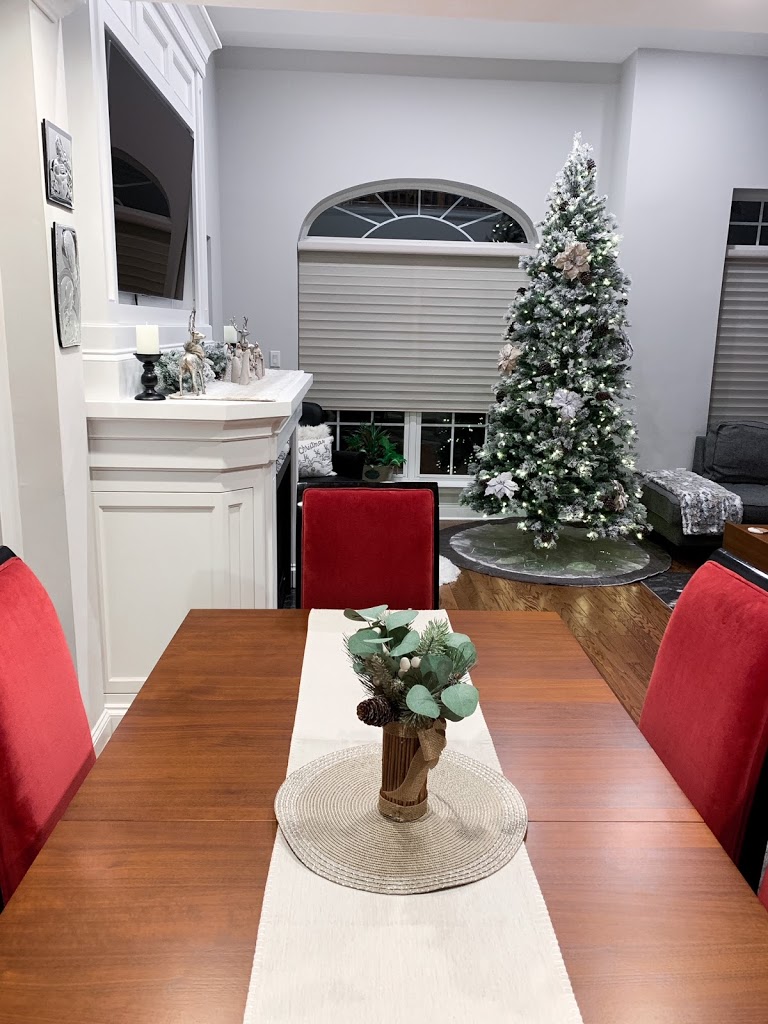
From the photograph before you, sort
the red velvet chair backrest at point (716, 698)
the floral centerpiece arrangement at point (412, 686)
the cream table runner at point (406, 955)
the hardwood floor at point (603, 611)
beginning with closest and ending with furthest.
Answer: the cream table runner at point (406, 955) → the floral centerpiece arrangement at point (412, 686) → the red velvet chair backrest at point (716, 698) → the hardwood floor at point (603, 611)

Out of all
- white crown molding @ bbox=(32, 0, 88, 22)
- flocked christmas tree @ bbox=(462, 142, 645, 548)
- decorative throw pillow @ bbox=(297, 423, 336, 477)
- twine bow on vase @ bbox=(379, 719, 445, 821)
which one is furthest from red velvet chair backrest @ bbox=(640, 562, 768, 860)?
decorative throw pillow @ bbox=(297, 423, 336, 477)

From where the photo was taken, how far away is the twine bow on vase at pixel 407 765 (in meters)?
1.01

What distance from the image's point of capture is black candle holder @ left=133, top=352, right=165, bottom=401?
275 centimetres

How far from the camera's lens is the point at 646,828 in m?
1.13

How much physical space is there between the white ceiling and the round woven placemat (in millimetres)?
4429

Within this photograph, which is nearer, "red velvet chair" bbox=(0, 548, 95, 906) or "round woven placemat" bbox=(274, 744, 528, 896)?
"round woven placemat" bbox=(274, 744, 528, 896)

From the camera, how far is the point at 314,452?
523cm

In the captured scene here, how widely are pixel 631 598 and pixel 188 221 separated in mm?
3102

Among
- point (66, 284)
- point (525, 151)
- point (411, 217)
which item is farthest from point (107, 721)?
point (525, 151)

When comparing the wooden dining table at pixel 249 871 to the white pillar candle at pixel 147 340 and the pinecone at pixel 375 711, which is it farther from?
the white pillar candle at pixel 147 340

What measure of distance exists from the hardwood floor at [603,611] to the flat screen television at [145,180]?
2149 millimetres

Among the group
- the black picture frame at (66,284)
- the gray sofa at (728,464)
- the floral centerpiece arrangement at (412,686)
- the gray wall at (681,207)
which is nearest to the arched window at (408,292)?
the gray wall at (681,207)

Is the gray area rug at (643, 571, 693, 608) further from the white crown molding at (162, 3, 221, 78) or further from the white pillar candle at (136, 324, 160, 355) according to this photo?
the white crown molding at (162, 3, 221, 78)

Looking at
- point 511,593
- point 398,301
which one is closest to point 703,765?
point 511,593
